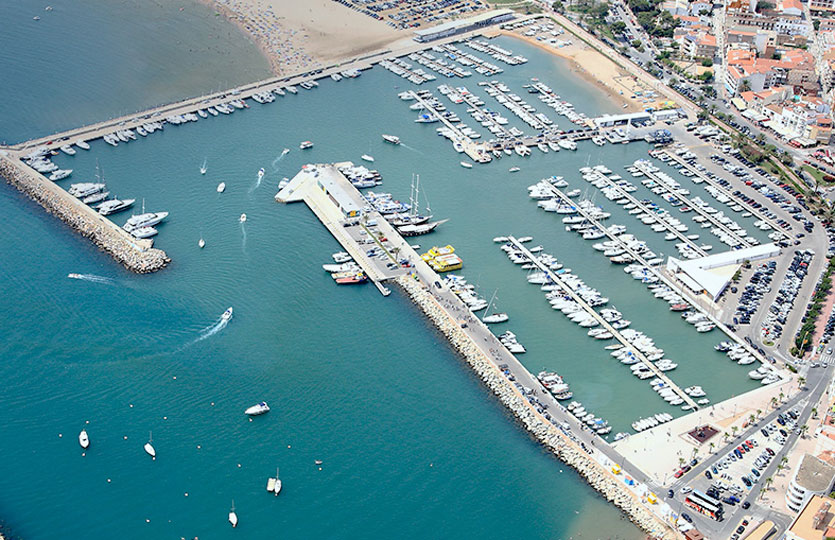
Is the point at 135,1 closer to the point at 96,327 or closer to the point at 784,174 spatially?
the point at 96,327

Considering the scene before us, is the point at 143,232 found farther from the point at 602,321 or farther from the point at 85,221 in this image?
the point at 602,321

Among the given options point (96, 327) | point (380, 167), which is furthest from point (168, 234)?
point (380, 167)

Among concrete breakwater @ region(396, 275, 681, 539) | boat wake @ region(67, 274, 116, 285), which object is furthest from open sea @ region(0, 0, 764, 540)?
concrete breakwater @ region(396, 275, 681, 539)

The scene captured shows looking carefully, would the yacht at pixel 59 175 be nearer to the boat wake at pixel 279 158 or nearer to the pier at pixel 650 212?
the boat wake at pixel 279 158

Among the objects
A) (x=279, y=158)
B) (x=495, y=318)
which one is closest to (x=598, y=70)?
(x=279, y=158)

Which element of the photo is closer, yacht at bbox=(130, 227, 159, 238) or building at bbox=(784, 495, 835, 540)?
building at bbox=(784, 495, 835, 540)

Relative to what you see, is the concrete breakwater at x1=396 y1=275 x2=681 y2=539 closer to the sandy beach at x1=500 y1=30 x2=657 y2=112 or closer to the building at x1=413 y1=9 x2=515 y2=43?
the sandy beach at x1=500 y1=30 x2=657 y2=112
